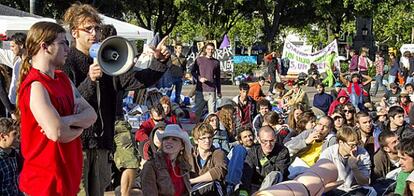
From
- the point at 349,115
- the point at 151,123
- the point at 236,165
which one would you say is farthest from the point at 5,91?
the point at 349,115

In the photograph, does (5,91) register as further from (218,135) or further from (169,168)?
(169,168)

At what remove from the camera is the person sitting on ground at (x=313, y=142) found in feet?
26.9

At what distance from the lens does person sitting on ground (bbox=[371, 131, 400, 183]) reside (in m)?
8.09

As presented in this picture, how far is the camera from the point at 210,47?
566 inches

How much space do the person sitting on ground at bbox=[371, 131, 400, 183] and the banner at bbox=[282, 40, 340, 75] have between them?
20824 mm

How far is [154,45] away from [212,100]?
905 centimetres

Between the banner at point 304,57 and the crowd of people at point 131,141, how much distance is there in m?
17.7

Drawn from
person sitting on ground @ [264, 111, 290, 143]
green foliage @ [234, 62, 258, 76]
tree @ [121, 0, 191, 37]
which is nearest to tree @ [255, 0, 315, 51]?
tree @ [121, 0, 191, 37]

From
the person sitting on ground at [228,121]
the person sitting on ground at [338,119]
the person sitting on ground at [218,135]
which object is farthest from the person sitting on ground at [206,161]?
the person sitting on ground at [338,119]

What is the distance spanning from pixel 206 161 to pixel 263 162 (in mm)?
623

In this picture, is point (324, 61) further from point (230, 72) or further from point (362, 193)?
point (362, 193)

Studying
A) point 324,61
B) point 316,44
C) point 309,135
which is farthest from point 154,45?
point 316,44

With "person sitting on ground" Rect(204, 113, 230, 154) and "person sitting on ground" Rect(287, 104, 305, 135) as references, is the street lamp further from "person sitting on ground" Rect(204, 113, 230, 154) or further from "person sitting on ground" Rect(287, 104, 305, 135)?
"person sitting on ground" Rect(204, 113, 230, 154)

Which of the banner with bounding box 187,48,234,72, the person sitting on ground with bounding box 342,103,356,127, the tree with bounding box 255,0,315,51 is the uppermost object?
the tree with bounding box 255,0,315,51
